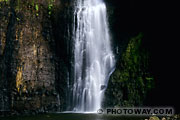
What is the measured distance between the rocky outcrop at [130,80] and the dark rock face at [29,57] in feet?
11.2

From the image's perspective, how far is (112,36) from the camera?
13.8m

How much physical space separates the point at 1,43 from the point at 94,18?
5.35 meters

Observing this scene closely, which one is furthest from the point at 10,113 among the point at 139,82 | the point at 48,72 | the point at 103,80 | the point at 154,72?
the point at 154,72

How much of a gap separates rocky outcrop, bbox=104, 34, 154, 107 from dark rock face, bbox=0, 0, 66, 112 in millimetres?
3401

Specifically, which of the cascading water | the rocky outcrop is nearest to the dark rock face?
the cascading water

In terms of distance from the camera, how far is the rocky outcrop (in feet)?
35.5

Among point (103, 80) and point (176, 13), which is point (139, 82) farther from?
point (176, 13)

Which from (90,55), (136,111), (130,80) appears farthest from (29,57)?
(136,111)

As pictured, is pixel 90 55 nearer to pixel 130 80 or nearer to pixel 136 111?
pixel 130 80

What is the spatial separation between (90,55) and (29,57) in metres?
3.28

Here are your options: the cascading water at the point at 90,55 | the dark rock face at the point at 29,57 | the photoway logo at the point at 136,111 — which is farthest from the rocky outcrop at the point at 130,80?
the dark rock face at the point at 29,57

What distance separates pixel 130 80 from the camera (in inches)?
436

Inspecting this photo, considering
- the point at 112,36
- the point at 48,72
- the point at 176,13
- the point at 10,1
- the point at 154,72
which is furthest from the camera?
the point at 112,36

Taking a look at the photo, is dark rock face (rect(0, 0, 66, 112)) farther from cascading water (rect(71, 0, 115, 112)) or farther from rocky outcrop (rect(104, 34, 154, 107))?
rocky outcrop (rect(104, 34, 154, 107))
